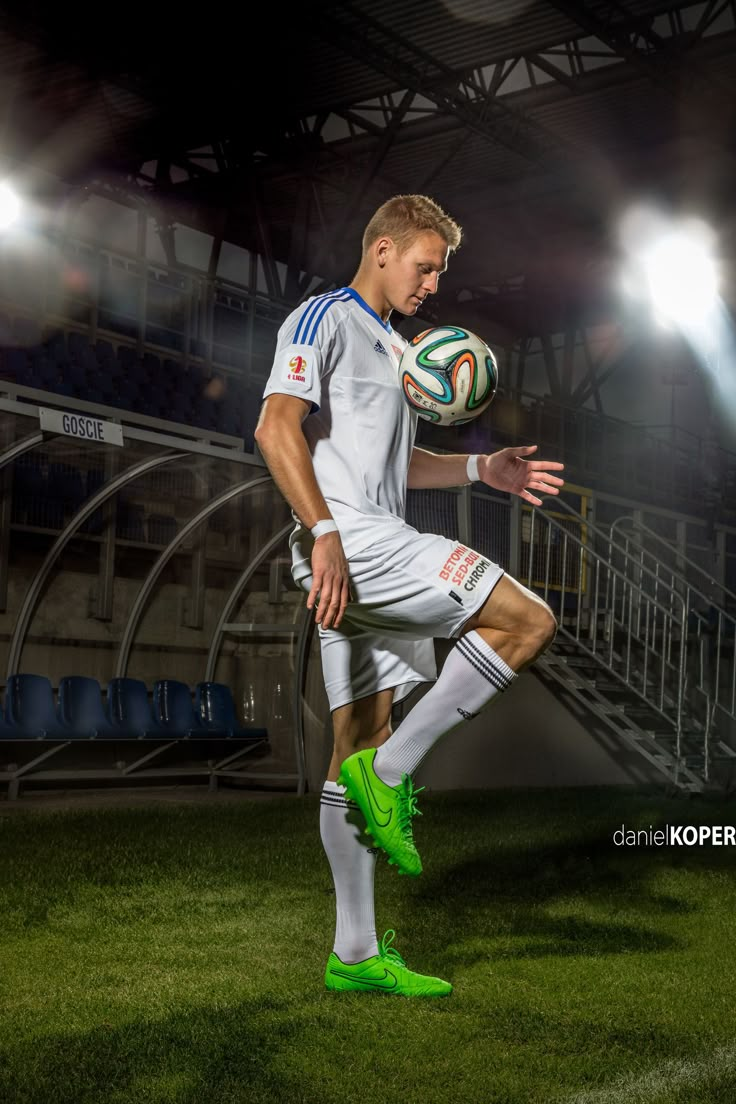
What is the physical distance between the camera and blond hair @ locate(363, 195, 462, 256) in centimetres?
330

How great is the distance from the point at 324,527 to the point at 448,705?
2.04ft

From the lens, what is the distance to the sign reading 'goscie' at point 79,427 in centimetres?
802

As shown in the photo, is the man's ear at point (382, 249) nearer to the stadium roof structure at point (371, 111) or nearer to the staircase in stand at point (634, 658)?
the staircase in stand at point (634, 658)

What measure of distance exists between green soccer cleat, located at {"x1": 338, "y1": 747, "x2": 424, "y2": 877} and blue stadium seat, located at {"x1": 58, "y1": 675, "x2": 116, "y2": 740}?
706 cm

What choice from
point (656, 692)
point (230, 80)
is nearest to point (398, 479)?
point (656, 692)

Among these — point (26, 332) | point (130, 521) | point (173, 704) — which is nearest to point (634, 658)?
point (173, 704)

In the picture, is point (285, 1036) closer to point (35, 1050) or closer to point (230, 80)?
point (35, 1050)

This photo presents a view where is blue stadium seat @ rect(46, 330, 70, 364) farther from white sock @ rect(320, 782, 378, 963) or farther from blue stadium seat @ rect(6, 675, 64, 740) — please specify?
white sock @ rect(320, 782, 378, 963)

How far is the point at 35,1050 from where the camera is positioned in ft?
8.55

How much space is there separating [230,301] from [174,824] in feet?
37.6

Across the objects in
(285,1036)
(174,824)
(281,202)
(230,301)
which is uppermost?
(281,202)

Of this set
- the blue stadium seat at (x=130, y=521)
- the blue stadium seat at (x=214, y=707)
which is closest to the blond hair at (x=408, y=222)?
the blue stadium seat at (x=214, y=707)

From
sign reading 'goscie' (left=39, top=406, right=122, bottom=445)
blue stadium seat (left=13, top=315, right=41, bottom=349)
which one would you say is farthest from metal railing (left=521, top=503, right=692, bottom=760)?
blue stadium seat (left=13, top=315, right=41, bottom=349)

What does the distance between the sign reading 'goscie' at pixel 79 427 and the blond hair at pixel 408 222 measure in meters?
5.06
